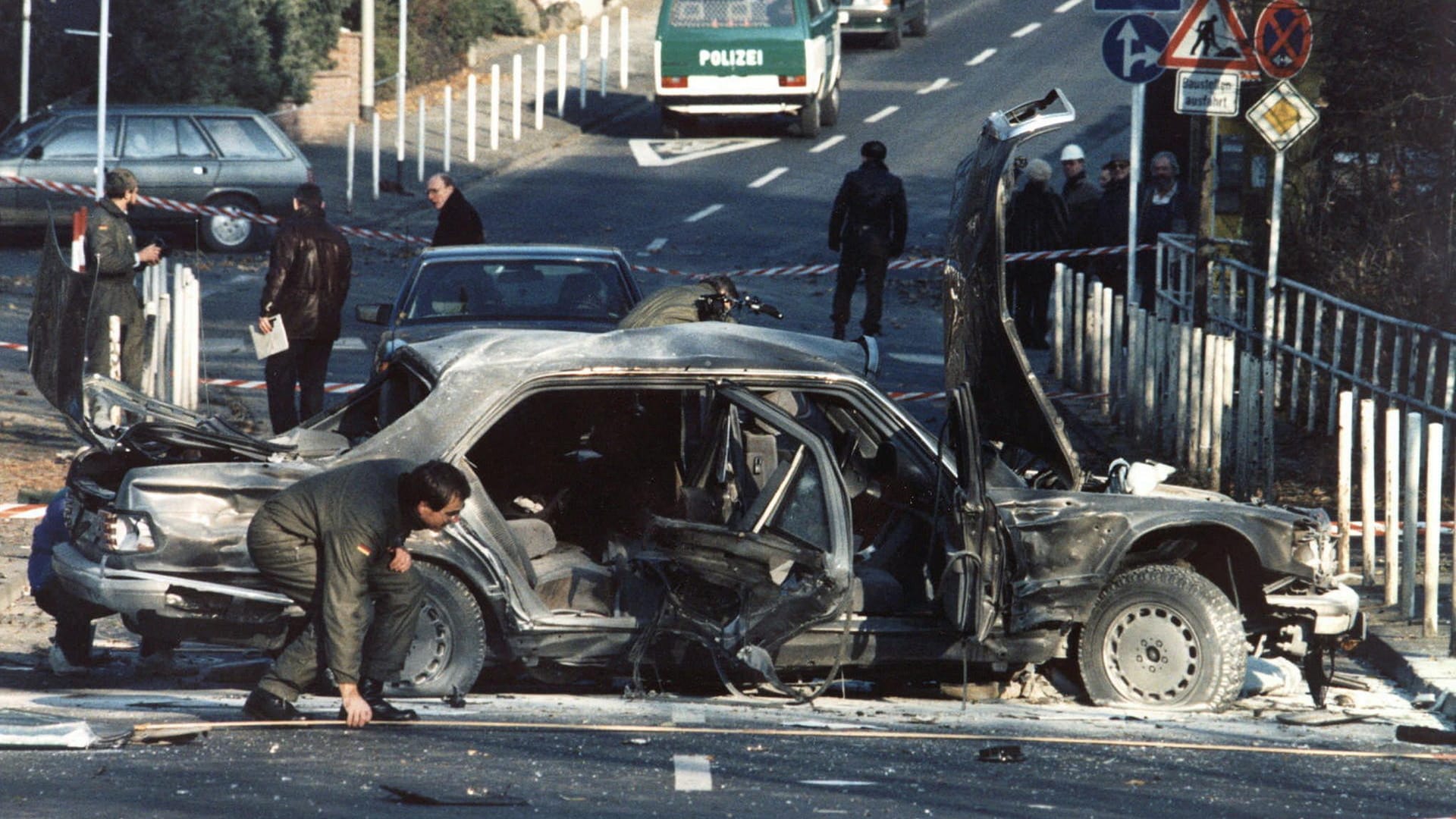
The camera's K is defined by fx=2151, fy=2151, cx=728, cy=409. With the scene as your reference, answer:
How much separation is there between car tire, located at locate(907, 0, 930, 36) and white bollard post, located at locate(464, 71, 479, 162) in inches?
349

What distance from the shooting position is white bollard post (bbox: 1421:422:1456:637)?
9570 mm

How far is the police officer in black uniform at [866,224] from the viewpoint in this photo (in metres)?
18.3

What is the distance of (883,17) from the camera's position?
37062 millimetres

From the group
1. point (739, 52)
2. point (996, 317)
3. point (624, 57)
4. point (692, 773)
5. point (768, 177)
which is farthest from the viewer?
point (624, 57)

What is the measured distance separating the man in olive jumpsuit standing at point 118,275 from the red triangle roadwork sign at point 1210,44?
267 inches

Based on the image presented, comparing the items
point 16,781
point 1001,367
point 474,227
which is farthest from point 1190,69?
point 16,781

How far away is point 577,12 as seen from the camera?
39219 mm

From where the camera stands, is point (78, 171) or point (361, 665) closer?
point (361, 665)

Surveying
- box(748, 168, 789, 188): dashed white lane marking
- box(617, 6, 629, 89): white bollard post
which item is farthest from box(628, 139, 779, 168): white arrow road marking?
box(617, 6, 629, 89): white bollard post

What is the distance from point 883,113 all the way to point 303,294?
19.6 metres

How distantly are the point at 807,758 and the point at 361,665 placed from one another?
1.70 meters

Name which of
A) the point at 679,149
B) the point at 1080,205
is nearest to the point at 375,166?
the point at 679,149

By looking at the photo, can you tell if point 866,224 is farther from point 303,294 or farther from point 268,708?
point 268,708

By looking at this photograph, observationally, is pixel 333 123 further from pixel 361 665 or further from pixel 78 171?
pixel 361 665
